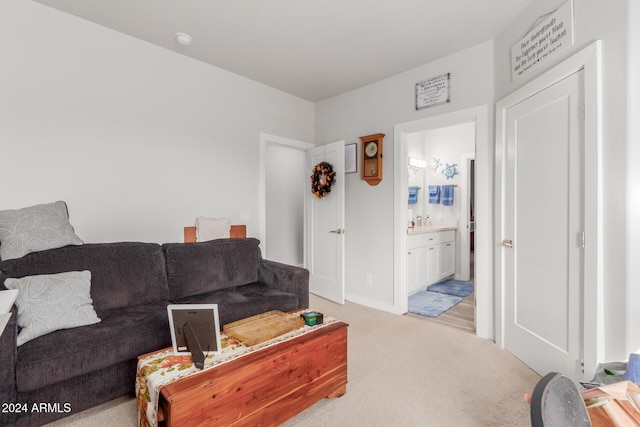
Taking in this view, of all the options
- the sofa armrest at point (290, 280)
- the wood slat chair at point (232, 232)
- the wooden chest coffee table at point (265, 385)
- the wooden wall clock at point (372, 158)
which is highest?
the wooden wall clock at point (372, 158)

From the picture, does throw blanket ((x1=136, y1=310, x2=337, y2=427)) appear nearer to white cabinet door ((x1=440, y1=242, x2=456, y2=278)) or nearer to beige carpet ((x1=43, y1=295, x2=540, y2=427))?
beige carpet ((x1=43, y1=295, x2=540, y2=427))

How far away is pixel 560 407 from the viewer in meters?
0.59

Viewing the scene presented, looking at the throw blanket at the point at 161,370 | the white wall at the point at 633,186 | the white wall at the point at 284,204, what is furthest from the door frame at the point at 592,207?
the white wall at the point at 284,204

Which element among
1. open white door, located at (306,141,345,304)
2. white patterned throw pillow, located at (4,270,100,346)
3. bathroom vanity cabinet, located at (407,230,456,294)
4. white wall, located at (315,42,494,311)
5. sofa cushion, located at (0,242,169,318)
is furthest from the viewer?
bathroom vanity cabinet, located at (407,230,456,294)

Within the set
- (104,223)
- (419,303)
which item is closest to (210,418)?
(104,223)

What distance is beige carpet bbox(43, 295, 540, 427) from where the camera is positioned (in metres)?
1.70

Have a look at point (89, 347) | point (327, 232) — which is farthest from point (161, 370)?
point (327, 232)

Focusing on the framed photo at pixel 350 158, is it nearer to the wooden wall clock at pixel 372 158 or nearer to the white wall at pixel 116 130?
the wooden wall clock at pixel 372 158

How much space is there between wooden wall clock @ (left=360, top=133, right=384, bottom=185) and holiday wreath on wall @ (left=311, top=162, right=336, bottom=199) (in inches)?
16.2

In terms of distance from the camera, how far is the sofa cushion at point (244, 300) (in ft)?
7.38

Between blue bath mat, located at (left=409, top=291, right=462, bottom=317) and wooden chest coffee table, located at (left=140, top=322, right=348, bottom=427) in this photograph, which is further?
blue bath mat, located at (left=409, top=291, right=462, bottom=317)

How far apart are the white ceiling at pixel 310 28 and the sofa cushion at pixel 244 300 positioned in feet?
7.21

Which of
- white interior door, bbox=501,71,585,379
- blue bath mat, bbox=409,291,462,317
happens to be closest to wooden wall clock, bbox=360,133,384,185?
white interior door, bbox=501,71,585,379

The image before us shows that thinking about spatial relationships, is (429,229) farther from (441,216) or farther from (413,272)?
(441,216)
